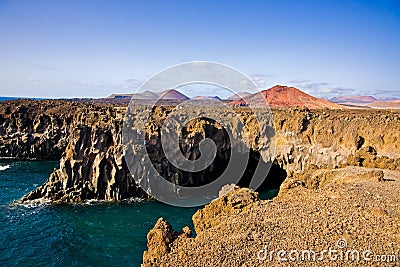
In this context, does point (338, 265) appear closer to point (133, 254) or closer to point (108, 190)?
point (133, 254)

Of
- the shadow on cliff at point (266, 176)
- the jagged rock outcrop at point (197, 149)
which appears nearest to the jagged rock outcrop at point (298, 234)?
the jagged rock outcrop at point (197, 149)

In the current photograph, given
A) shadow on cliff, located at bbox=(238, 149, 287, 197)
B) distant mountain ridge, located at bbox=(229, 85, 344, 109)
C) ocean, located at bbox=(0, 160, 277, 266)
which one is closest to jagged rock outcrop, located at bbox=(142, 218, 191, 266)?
ocean, located at bbox=(0, 160, 277, 266)

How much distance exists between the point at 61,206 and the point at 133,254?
16746 millimetres

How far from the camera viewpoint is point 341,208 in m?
18.3
